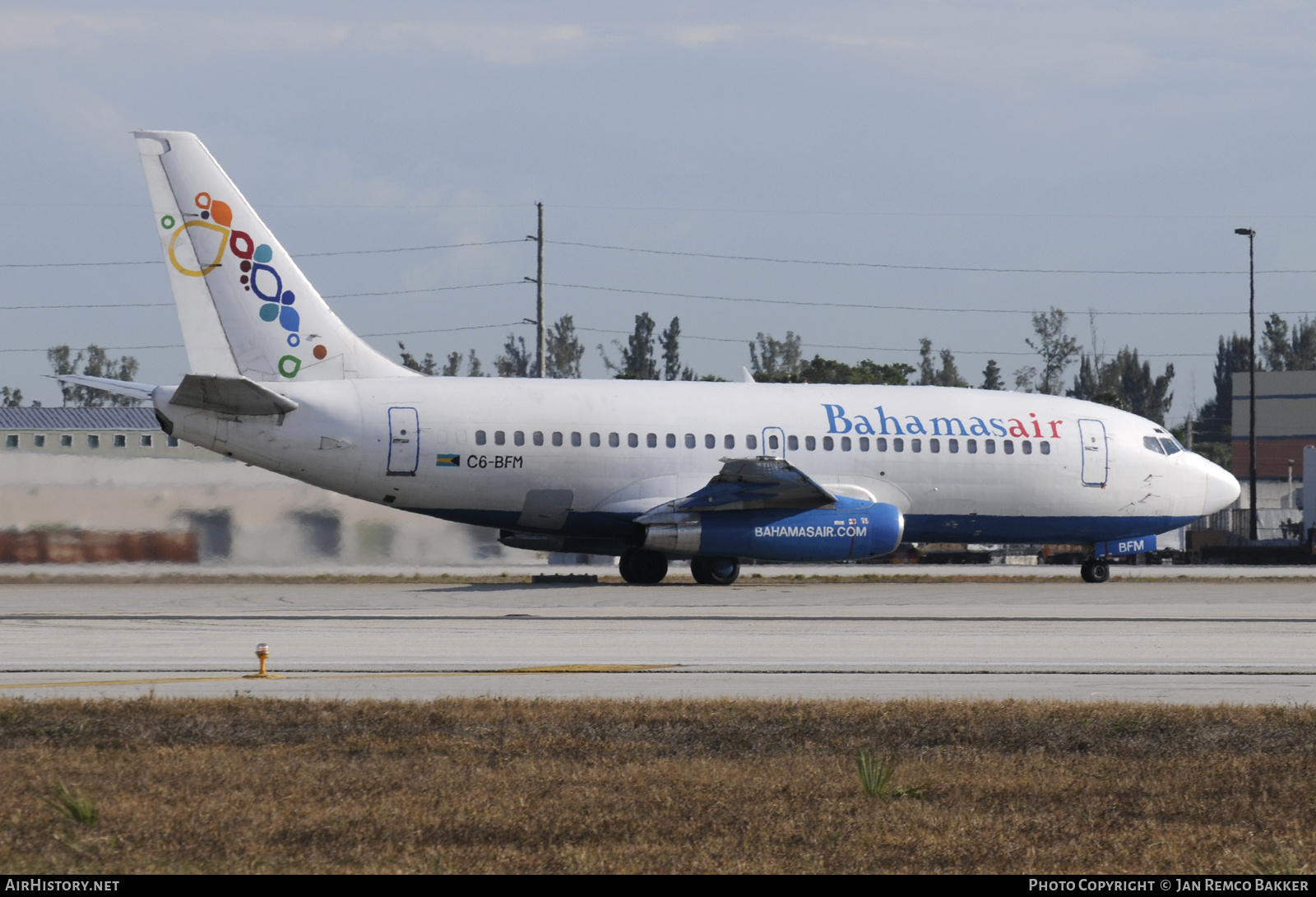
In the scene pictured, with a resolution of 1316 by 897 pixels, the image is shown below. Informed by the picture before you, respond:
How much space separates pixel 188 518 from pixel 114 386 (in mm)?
3025

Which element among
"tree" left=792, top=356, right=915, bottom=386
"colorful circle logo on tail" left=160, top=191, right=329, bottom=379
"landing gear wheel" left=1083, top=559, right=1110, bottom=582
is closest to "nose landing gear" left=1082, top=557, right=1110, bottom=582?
"landing gear wheel" left=1083, top=559, right=1110, bottom=582

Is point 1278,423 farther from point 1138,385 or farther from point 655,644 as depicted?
point 655,644

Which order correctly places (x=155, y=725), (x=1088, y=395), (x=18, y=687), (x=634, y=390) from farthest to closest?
(x=1088, y=395)
(x=634, y=390)
(x=18, y=687)
(x=155, y=725)

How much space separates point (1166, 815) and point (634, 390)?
2418 cm

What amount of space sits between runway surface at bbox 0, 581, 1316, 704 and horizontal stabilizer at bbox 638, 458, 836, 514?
7.51 ft


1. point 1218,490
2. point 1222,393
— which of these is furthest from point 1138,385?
point 1218,490

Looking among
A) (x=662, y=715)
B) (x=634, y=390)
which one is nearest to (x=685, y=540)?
(x=634, y=390)

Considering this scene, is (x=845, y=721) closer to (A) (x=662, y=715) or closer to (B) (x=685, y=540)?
(A) (x=662, y=715)

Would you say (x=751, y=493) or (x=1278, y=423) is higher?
(x=1278, y=423)

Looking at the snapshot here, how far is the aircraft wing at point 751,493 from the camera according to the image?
30641 millimetres

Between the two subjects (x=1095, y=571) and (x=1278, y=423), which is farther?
(x=1278, y=423)

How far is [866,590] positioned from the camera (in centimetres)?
3122

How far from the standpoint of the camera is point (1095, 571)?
115ft
